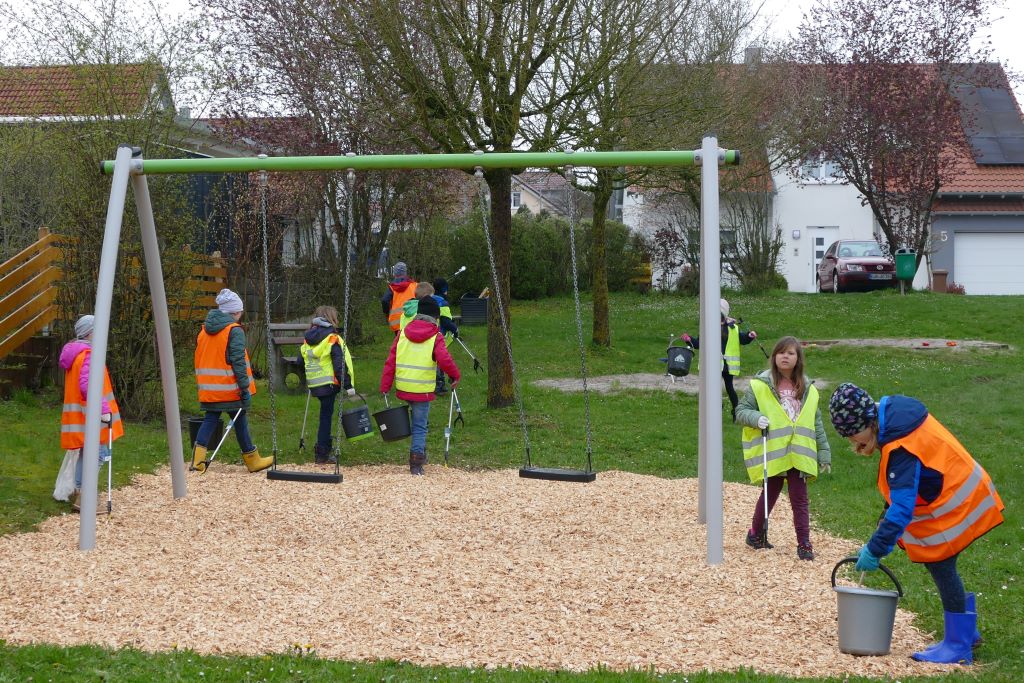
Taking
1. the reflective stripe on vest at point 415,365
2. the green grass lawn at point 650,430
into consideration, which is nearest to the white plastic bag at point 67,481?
the green grass lawn at point 650,430

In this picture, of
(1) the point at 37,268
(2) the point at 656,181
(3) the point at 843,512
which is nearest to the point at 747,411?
(3) the point at 843,512

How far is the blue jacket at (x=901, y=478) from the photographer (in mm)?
5176

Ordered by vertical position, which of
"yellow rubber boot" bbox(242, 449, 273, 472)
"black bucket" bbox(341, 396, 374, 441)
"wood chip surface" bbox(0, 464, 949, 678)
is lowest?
"wood chip surface" bbox(0, 464, 949, 678)

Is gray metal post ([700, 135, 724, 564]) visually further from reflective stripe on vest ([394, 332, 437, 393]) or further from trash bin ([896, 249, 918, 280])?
trash bin ([896, 249, 918, 280])

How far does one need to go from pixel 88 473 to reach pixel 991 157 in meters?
32.2

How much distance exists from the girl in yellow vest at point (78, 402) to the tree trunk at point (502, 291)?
5.53 m

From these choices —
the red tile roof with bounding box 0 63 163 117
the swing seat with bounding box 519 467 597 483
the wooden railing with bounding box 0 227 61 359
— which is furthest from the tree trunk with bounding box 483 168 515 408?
the wooden railing with bounding box 0 227 61 359

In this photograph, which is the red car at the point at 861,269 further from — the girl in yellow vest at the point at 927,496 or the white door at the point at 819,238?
the girl in yellow vest at the point at 927,496

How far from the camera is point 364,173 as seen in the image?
19.7 m

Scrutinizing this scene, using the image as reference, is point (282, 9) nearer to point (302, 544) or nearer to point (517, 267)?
point (517, 267)

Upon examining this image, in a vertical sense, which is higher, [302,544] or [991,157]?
[991,157]

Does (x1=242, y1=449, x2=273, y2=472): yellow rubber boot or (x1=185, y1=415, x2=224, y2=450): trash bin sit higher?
(x1=185, y1=415, x2=224, y2=450): trash bin

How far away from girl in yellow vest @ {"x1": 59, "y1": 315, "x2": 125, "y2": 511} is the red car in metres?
23.5

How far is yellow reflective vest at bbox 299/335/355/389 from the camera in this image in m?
11.2
